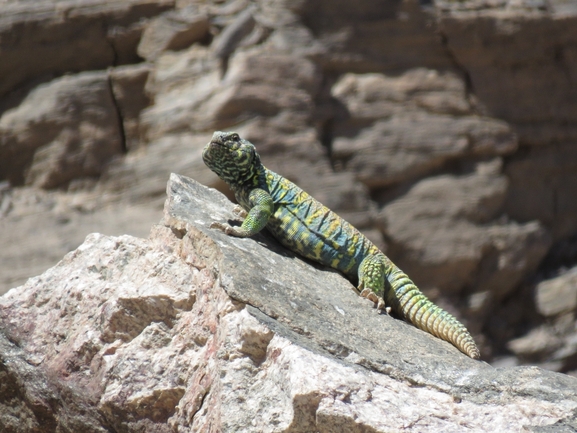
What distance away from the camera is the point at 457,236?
→ 41.6ft

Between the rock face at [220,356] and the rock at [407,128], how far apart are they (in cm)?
735

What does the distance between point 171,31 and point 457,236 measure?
264 inches

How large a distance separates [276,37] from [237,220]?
7.63 metres

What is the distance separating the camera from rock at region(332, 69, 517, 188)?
496 inches

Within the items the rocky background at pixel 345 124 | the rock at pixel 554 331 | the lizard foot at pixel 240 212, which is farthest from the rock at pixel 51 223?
the rock at pixel 554 331

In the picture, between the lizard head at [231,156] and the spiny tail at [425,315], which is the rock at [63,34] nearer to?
the lizard head at [231,156]

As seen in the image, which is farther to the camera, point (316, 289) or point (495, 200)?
point (495, 200)

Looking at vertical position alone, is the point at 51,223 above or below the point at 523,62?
below

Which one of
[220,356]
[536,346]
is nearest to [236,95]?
[536,346]

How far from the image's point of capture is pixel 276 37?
1258 centimetres

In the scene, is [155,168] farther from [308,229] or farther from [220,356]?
[220,356]

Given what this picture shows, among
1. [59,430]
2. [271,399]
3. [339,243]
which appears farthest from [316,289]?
[59,430]

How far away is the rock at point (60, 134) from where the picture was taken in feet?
40.2

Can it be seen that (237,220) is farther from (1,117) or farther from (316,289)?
(1,117)
